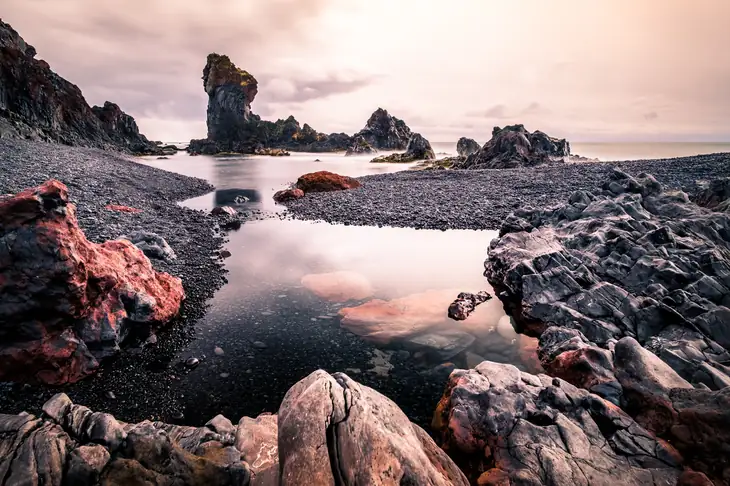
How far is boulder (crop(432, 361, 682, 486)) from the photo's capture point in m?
5.66

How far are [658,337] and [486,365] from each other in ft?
19.3

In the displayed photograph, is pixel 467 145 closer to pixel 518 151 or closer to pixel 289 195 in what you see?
pixel 518 151

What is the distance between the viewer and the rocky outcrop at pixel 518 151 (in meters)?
59.8

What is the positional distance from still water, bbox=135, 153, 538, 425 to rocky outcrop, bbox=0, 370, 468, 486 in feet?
10.2

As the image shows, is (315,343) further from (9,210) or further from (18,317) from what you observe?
(9,210)

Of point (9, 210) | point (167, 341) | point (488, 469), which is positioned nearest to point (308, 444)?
point (488, 469)

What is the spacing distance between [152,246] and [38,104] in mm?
76557

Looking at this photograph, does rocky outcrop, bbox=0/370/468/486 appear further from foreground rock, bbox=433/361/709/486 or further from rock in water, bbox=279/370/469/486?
foreground rock, bbox=433/361/709/486

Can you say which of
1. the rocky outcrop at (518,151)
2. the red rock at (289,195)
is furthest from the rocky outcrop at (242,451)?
the rocky outcrop at (518,151)

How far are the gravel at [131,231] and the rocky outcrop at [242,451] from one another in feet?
11.9

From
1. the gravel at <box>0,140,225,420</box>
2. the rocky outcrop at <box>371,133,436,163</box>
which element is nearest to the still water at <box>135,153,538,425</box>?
the gravel at <box>0,140,225,420</box>

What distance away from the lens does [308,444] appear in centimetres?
528

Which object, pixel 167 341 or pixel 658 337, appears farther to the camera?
pixel 167 341

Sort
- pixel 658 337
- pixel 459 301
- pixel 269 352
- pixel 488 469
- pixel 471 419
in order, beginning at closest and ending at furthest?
pixel 488 469 → pixel 471 419 → pixel 658 337 → pixel 269 352 → pixel 459 301
